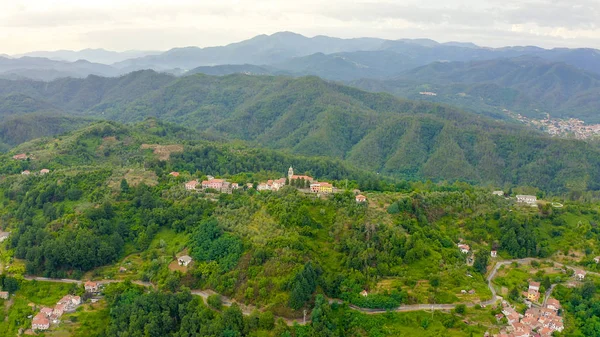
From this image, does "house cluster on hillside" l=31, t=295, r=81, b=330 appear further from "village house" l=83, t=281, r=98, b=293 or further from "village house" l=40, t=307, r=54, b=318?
"village house" l=83, t=281, r=98, b=293

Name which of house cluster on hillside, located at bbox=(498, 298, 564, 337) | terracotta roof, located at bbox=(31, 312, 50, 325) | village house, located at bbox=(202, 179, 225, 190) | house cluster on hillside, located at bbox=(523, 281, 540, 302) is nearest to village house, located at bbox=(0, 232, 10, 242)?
terracotta roof, located at bbox=(31, 312, 50, 325)

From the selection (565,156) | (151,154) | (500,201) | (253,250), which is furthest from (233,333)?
(565,156)

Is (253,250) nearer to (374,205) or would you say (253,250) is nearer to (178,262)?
(178,262)

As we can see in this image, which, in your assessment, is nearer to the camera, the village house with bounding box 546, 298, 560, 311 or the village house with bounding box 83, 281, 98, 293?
the village house with bounding box 546, 298, 560, 311

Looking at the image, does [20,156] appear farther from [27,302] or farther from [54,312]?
[54,312]

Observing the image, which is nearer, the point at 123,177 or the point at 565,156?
the point at 123,177

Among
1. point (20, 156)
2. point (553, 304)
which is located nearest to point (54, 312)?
point (553, 304)
